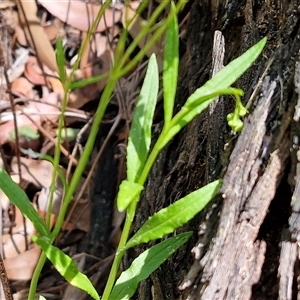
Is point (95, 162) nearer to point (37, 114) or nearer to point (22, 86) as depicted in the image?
point (37, 114)

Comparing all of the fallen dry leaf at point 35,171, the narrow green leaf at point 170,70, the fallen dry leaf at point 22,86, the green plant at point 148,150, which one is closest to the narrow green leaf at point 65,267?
the green plant at point 148,150

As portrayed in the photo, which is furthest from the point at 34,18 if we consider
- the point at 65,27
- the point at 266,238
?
the point at 266,238

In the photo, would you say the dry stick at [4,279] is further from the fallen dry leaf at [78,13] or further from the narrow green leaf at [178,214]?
the fallen dry leaf at [78,13]

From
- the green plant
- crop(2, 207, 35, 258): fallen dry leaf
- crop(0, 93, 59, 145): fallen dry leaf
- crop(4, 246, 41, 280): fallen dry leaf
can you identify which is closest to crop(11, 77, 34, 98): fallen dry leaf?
crop(0, 93, 59, 145): fallen dry leaf

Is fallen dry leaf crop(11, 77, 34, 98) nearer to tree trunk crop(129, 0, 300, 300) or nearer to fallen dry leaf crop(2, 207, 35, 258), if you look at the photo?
fallen dry leaf crop(2, 207, 35, 258)

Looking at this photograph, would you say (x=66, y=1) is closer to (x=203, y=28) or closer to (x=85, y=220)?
(x=203, y=28)
